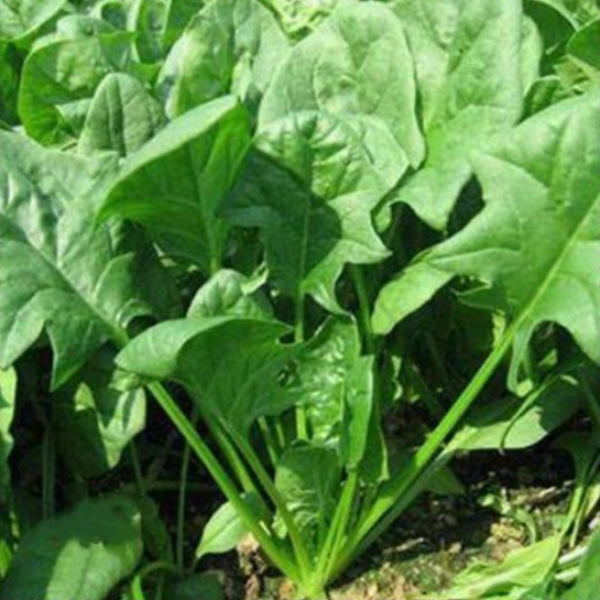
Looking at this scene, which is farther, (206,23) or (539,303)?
(206,23)

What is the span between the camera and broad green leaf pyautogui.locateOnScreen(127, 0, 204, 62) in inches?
72.4

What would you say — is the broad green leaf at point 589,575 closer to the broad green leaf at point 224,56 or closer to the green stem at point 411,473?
the green stem at point 411,473

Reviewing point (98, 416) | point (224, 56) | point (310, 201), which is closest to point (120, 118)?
point (224, 56)

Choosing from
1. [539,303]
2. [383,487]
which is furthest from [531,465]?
[539,303]

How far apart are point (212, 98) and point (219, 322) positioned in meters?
0.36


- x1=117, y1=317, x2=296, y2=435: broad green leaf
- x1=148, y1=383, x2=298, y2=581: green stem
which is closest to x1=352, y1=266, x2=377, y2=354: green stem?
x1=117, y1=317, x2=296, y2=435: broad green leaf

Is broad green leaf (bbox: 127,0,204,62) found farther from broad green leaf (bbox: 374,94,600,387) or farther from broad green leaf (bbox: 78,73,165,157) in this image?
broad green leaf (bbox: 374,94,600,387)

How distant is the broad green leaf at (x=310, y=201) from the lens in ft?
4.93

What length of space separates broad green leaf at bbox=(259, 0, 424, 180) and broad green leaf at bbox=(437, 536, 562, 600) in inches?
18.6

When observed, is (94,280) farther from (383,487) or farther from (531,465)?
(531,465)

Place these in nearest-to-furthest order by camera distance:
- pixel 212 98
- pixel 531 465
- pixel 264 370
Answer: pixel 264 370 → pixel 212 98 → pixel 531 465

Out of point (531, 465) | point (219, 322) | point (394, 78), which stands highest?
point (394, 78)

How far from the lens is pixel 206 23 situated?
162 centimetres

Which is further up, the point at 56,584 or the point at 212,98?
the point at 212,98
